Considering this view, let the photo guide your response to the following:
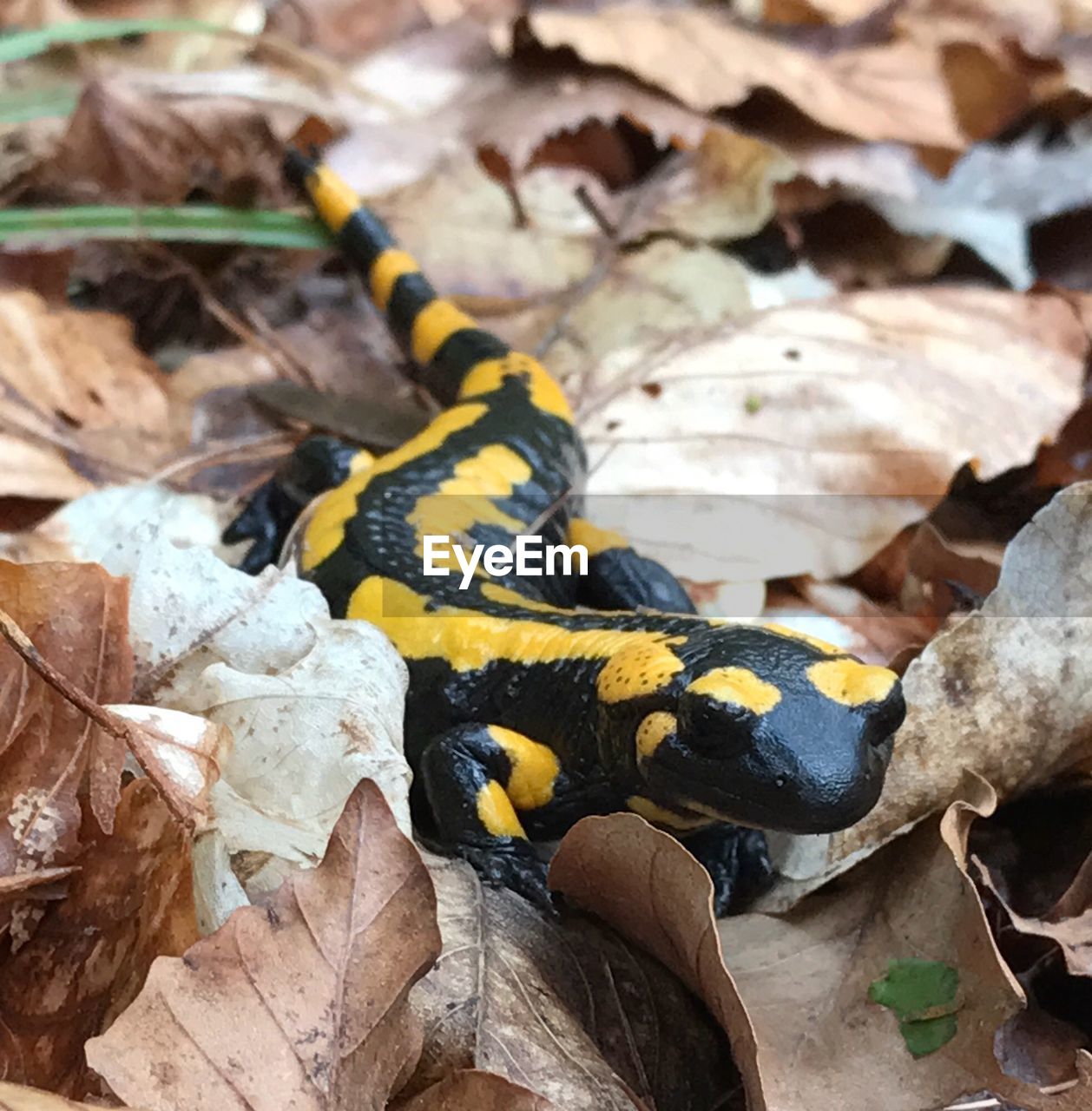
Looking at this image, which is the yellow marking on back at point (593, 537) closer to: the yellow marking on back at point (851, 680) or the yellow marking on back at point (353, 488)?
the yellow marking on back at point (353, 488)

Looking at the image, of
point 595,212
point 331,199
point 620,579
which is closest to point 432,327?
point 331,199

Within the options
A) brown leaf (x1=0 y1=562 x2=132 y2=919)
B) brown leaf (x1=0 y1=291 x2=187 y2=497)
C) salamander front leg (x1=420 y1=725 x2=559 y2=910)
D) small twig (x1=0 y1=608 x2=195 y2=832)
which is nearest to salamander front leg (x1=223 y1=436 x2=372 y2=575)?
brown leaf (x1=0 y1=291 x2=187 y2=497)

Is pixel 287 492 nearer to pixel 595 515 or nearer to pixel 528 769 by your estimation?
pixel 595 515

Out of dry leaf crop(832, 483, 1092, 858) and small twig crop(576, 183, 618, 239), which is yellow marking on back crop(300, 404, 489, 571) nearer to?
small twig crop(576, 183, 618, 239)

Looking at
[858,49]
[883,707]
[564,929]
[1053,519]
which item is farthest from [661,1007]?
[858,49]

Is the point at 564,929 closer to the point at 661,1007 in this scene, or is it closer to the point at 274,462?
the point at 661,1007

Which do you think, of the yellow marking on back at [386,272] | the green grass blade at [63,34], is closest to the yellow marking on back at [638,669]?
the yellow marking on back at [386,272]
